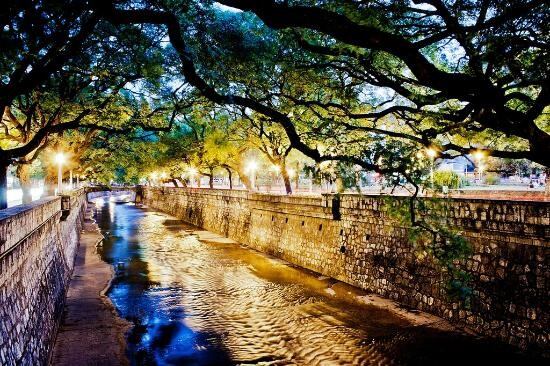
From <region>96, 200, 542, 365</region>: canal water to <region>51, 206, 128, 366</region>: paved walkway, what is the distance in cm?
35

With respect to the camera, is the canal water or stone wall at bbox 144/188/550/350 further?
the canal water

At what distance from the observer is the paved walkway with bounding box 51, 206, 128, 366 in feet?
27.5

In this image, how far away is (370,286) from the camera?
1328 centimetres

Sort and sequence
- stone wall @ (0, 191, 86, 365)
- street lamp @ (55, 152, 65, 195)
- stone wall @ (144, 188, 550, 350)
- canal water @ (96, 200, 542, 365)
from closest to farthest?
stone wall @ (0, 191, 86, 365)
stone wall @ (144, 188, 550, 350)
canal water @ (96, 200, 542, 365)
street lamp @ (55, 152, 65, 195)

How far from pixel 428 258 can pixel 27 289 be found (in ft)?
31.5

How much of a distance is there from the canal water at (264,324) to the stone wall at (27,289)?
2.00 metres

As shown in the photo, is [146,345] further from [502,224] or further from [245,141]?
[245,141]

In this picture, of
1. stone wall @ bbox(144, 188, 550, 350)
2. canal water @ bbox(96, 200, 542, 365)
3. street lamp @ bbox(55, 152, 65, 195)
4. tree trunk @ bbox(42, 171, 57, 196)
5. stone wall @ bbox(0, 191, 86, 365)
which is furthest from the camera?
tree trunk @ bbox(42, 171, 57, 196)

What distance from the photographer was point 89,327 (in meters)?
10.1

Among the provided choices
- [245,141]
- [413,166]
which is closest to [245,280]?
[413,166]

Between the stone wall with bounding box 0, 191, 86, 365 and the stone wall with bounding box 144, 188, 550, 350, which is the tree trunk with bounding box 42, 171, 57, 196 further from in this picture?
the stone wall with bounding box 0, 191, 86, 365

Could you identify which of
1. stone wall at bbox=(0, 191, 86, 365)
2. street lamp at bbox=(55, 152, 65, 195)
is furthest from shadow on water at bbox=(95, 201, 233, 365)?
street lamp at bbox=(55, 152, 65, 195)

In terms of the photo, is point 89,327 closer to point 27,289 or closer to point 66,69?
point 27,289

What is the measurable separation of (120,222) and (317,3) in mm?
31802
